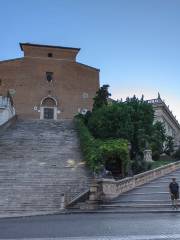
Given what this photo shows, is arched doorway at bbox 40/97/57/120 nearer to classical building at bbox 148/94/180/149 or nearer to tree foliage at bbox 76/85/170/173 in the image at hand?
classical building at bbox 148/94/180/149

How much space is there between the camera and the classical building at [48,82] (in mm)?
49844

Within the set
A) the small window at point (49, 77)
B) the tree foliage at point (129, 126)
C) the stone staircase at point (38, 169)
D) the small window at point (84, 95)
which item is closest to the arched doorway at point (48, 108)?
the small window at point (49, 77)

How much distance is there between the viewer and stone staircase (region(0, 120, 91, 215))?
1934 centimetres

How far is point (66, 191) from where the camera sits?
20.7m

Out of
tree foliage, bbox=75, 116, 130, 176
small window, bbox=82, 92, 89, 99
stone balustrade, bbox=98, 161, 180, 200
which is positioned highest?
small window, bbox=82, 92, 89, 99

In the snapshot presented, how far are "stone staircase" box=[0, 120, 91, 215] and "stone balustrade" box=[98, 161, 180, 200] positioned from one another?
1655mm

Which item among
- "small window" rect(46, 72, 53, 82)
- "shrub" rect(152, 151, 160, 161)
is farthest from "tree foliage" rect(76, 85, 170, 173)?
"small window" rect(46, 72, 53, 82)

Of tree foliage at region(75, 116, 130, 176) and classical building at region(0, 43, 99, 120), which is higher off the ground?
classical building at region(0, 43, 99, 120)

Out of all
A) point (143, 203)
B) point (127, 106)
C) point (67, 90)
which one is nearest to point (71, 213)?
point (143, 203)

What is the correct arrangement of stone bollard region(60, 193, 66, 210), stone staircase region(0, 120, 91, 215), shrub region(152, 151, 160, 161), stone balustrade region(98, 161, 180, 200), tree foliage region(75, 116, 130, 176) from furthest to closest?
shrub region(152, 151, 160, 161) → tree foliage region(75, 116, 130, 176) → stone balustrade region(98, 161, 180, 200) → stone staircase region(0, 120, 91, 215) → stone bollard region(60, 193, 66, 210)

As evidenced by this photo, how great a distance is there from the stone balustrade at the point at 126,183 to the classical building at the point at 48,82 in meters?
23.4

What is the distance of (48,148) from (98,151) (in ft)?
17.5

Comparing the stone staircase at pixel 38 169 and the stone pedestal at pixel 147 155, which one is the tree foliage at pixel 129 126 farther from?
the stone staircase at pixel 38 169

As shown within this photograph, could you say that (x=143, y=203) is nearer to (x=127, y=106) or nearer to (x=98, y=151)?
(x=98, y=151)
